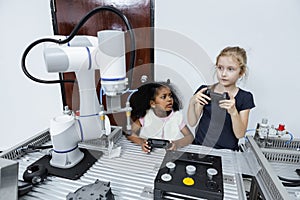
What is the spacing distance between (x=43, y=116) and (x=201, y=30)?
152cm

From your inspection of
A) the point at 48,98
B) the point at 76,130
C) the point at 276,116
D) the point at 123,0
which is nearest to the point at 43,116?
the point at 48,98

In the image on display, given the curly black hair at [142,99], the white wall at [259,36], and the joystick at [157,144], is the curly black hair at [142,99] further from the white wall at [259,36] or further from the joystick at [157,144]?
the white wall at [259,36]

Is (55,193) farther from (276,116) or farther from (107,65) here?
(276,116)

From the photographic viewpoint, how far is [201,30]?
1.38 metres

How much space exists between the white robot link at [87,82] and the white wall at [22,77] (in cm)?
118

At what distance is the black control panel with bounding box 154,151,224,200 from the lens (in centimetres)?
51

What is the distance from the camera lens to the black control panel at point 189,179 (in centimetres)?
51

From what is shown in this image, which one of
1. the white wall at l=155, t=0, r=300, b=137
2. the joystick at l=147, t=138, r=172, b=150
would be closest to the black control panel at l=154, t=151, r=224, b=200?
the joystick at l=147, t=138, r=172, b=150

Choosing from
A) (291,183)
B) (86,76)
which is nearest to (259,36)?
(291,183)

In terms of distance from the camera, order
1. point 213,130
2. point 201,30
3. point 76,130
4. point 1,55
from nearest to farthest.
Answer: point 76,130 → point 213,130 → point 201,30 → point 1,55

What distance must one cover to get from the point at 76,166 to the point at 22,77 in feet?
4.96

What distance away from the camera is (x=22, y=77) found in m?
1.85

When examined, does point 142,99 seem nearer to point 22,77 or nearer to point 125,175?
point 125,175

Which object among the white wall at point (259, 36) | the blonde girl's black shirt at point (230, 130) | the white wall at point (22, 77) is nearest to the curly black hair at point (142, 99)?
the blonde girl's black shirt at point (230, 130)
